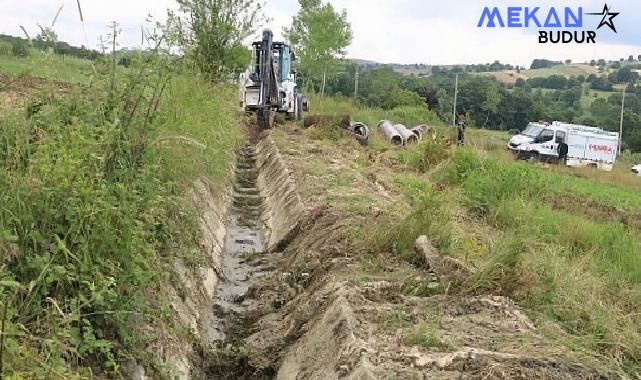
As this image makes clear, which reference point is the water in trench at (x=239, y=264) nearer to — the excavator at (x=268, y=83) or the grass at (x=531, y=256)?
the grass at (x=531, y=256)

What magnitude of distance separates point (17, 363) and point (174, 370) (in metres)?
1.57

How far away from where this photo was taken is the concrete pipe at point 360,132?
22.7 meters

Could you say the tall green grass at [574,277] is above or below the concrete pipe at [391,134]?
below

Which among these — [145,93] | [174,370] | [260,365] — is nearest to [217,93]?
[145,93]

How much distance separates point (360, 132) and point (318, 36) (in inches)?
592

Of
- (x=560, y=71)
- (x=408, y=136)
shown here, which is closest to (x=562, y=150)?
(x=408, y=136)

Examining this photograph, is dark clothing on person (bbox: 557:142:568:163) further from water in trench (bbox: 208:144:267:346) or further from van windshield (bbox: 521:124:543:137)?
water in trench (bbox: 208:144:267:346)

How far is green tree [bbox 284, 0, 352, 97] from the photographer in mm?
37062

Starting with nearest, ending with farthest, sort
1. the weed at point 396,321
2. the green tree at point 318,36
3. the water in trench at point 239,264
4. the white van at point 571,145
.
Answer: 1. the weed at point 396,321
2. the water in trench at point 239,264
3. the white van at point 571,145
4. the green tree at point 318,36

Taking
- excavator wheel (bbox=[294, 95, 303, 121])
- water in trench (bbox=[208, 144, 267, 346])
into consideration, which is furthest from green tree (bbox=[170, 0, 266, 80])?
water in trench (bbox=[208, 144, 267, 346])

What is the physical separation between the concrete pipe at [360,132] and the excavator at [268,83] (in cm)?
223

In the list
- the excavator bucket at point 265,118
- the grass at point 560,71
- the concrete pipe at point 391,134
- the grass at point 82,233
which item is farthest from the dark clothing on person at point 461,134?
the grass at point 560,71

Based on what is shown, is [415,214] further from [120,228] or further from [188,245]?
[120,228]

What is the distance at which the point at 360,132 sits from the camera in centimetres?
2359
